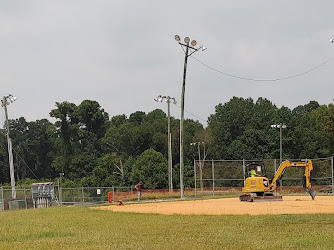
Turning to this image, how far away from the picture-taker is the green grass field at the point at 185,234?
1220 centimetres

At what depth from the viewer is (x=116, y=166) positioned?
9650cm

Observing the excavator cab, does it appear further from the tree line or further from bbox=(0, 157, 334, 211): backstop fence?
the tree line

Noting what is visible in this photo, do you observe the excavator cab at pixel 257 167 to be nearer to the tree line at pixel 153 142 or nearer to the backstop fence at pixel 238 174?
the backstop fence at pixel 238 174

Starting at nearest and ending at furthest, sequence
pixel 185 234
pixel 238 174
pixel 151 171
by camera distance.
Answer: pixel 185 234, pixel 238 174, pixel 151 171

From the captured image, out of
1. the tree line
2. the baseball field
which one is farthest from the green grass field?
the tree line

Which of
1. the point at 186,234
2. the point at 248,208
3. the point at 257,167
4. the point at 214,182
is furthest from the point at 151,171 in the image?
the point at 186,234

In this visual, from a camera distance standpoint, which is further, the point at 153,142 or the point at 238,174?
the point at 153,142

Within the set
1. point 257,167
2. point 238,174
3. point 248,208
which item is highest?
point 257,167

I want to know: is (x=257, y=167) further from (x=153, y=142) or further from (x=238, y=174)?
(x=153, y=142)

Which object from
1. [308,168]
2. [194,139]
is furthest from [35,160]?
[308,168]

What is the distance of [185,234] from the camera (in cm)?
1446

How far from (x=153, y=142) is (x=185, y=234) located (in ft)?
274

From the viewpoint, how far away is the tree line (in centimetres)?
8619

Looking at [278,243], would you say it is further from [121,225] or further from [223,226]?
[121,225]
